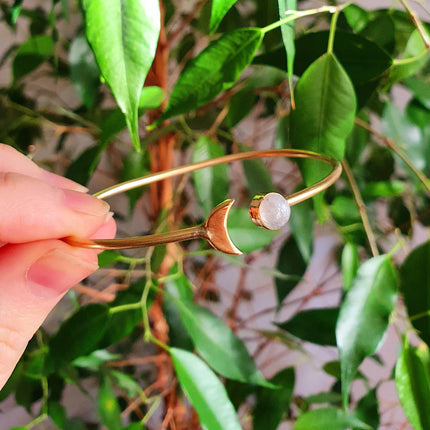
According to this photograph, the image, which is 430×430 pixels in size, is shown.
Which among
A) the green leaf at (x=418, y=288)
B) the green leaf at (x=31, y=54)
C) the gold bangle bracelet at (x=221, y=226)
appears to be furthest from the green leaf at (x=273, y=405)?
the green leaf at (x=31, y=54)

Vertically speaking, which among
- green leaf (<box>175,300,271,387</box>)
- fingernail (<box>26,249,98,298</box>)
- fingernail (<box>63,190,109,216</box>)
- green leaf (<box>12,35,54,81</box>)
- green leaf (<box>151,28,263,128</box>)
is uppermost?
green leaf (<box>151,28,263,128</box>)

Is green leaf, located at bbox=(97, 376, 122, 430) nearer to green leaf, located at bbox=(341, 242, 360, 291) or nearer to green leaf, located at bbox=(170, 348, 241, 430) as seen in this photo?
green leaf, located at bbox=(170, 348, 241, 430)

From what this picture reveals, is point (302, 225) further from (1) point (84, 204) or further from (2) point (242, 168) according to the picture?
(1) point (84, 204)

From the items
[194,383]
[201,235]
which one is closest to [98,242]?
[201,235]

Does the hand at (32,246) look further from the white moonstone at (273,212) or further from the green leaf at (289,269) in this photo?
the green leaf at (289,269)

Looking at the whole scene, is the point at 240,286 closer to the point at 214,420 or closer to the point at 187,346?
the point at 187,346

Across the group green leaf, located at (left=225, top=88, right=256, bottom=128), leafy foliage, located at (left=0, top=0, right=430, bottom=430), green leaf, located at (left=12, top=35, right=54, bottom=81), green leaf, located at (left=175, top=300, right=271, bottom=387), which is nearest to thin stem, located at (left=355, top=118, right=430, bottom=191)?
leafy foliage, located at (left=0, top=0, right=430, bottom=430)
